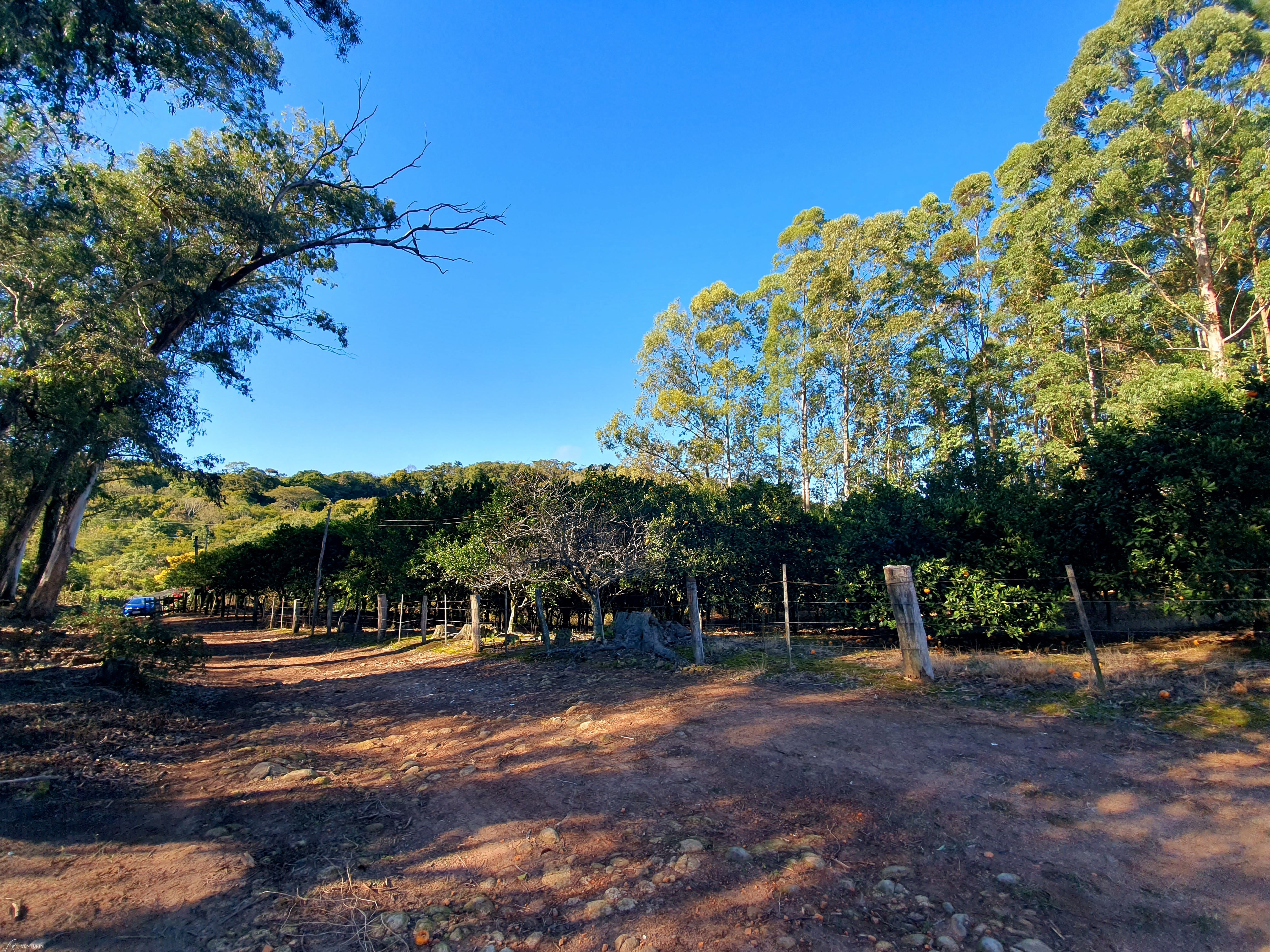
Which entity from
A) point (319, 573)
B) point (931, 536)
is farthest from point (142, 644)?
point (319, 573)

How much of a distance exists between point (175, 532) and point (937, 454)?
65679mm

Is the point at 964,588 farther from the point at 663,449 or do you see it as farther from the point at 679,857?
the point at 663,449

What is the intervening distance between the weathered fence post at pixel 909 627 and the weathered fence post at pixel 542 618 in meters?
6.60

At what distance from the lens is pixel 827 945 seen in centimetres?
262

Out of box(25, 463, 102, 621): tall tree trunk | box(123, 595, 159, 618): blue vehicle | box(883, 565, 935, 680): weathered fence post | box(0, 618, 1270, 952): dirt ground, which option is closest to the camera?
box(0, 618, 1270, 952): dirt ground

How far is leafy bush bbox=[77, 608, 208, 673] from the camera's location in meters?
8.12

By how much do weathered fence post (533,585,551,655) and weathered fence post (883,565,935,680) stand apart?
660 cm

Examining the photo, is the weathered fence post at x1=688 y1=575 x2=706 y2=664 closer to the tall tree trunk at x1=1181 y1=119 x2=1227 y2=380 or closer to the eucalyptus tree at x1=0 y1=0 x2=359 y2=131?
the eucalyptus tree at x1=0 y1=0 x2=359 y2=131

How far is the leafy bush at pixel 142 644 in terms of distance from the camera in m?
8.12

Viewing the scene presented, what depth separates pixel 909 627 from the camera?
7609 mm

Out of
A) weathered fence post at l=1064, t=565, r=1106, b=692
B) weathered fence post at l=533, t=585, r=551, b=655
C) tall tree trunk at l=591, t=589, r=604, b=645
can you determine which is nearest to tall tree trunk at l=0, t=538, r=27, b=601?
weathered fence post at l=533, t=585, r=551, b=655

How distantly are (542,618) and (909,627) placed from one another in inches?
279

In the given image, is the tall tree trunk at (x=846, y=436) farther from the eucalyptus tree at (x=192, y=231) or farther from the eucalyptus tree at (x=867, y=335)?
the eucalyptus tree at (x=192, y=231)

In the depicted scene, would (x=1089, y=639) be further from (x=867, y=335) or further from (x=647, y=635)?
(x=867, y=335)
